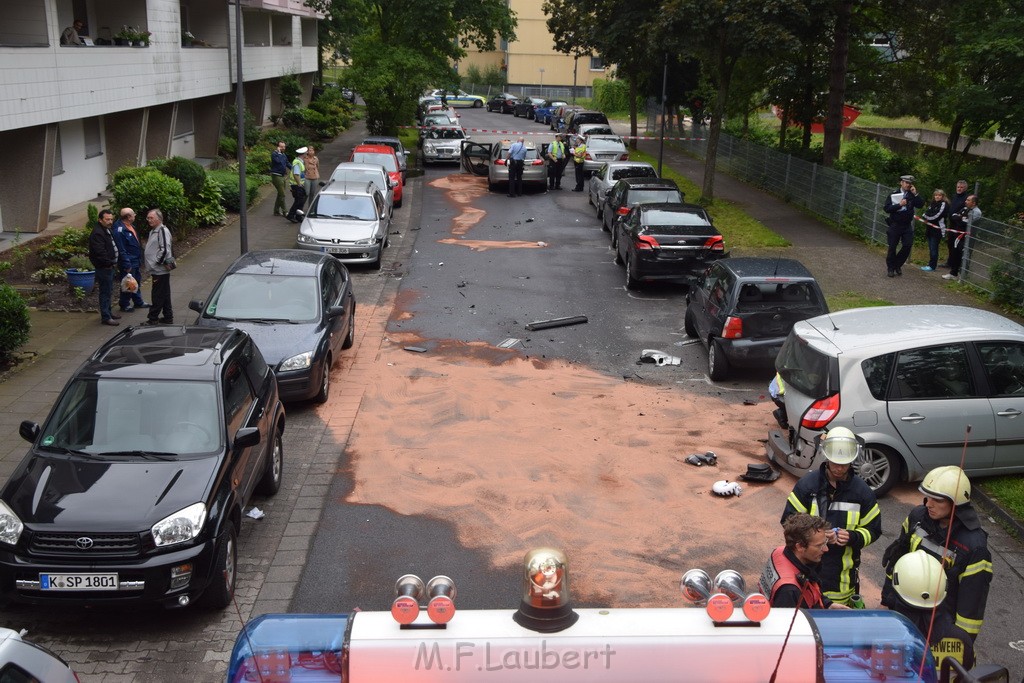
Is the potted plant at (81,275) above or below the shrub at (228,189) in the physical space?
below

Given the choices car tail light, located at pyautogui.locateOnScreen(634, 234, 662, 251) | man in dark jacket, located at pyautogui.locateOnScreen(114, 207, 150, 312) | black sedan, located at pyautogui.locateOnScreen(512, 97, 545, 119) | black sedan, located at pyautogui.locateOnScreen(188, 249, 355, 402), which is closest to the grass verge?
car tail light, located at pyautogui.locateOnScreen(634, 234, 662, 251)

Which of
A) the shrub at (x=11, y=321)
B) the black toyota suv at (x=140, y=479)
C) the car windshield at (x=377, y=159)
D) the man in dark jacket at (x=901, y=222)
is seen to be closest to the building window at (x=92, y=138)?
the car windshield at (x=377, y=159)

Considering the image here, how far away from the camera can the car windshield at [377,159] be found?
28.9 meters

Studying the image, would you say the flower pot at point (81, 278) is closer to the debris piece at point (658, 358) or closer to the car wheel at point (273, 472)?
the car wheel at point (273, 472)

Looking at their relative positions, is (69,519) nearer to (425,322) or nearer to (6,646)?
(6,646)

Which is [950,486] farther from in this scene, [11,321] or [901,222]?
[901,222]

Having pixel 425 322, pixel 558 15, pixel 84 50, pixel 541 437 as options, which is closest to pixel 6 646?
pixel 541 437

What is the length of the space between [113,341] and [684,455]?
5.86 m

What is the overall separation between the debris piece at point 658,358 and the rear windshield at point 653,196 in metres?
8.36

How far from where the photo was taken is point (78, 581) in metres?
6.79

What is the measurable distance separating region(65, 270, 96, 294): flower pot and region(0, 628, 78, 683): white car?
42.1 feet

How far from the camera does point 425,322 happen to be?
1655cm

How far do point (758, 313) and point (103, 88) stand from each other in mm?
16939

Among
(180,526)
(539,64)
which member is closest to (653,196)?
(180,526)
